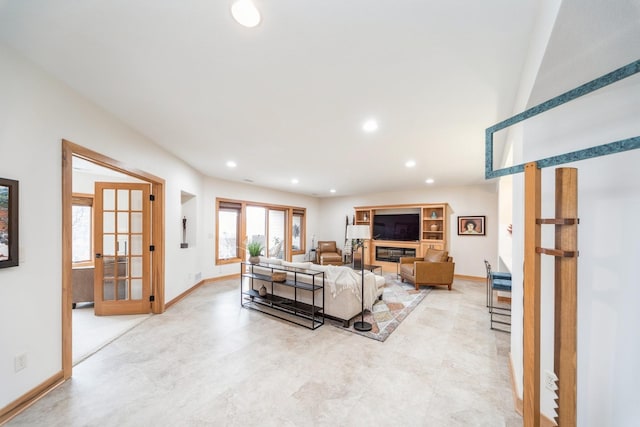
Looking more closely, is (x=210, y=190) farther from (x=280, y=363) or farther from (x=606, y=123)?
(x=606, y=123)

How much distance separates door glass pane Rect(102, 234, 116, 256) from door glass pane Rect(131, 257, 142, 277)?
288mm

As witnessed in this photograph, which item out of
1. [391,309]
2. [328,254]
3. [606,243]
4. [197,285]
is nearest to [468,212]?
[391,309]

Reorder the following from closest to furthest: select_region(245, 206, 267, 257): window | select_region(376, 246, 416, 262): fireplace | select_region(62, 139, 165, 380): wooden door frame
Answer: select_region(62, 139, 165, 380): wooden door frame, select_region(245, 206, 267, 257): window, select_region(376, 246, 416, 262): fireplace

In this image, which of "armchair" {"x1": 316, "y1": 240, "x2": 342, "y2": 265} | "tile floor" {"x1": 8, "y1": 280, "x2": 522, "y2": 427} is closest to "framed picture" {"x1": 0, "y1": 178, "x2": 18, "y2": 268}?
"tile floor" {"x1": 8, "y1": 280, "x2": 522, "y2": 427}

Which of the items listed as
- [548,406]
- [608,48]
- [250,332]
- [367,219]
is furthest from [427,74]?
[367,219]

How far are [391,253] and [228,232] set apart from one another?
4.75 meters

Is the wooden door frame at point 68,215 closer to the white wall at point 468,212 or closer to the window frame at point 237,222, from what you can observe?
the window frame at point 237,222

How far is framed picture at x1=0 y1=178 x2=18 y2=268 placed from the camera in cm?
168

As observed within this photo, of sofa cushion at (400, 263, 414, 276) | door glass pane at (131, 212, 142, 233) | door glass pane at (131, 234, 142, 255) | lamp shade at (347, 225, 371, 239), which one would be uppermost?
door glass pane at (131, 212, 142, 233)

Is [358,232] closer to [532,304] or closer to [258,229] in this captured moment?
[532,304]

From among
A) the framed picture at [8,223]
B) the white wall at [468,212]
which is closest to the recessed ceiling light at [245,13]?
the framed picture at [8,223]

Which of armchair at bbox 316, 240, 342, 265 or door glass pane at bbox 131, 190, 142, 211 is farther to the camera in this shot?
armchair at bbox 316, 240, 342, 265

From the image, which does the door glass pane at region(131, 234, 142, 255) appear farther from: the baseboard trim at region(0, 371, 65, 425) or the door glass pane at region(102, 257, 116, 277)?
the baseboard trim at region(0, 371, 65, 425)

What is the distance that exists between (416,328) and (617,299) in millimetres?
2370
